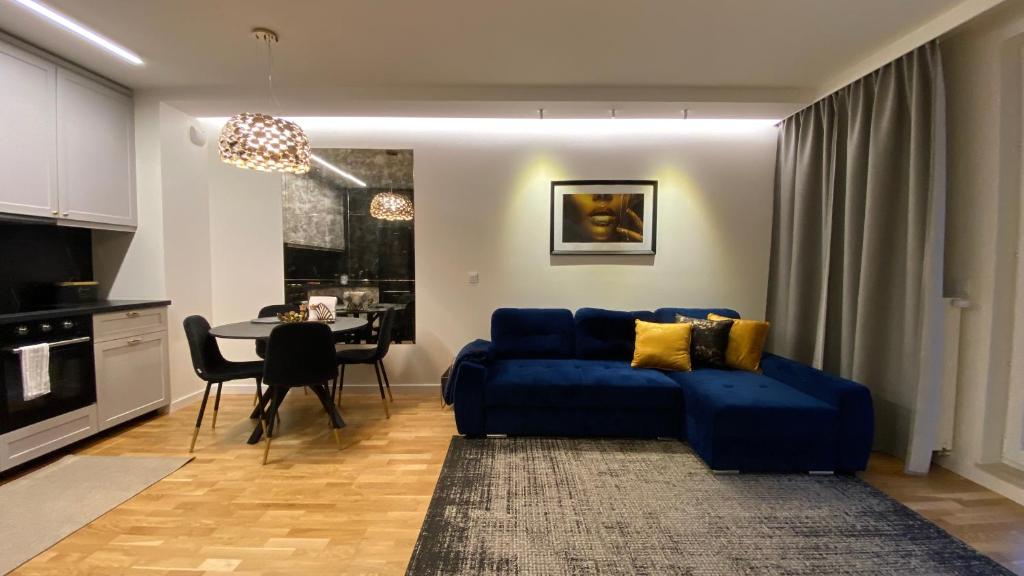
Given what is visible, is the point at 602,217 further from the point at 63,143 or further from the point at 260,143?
the point at 63,143

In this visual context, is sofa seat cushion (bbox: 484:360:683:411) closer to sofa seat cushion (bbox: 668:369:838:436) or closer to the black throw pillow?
sofa seat cushion (bbox: 668:369:838:436)

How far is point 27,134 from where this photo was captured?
2551 millimetres

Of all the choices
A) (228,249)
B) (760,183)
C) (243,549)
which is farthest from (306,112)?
(760,183)

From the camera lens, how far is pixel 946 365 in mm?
2393

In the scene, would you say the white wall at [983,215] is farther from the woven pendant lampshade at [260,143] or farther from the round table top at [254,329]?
the woven pendant lampshade at [260,143]

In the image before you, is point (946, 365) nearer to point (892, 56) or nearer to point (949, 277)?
point (949, 277)

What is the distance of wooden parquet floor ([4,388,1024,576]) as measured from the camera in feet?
5.53

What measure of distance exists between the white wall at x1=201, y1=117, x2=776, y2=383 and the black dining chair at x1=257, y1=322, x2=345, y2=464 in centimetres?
125

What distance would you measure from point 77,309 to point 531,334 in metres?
3.29

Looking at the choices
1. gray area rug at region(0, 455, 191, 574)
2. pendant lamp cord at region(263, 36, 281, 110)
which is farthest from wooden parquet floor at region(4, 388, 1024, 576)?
pendant lamp cord at region(263, 36, 281, 110)

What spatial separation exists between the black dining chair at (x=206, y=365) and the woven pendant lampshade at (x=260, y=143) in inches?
48.7

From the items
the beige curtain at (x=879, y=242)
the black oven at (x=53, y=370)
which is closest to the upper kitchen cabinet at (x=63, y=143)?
the black oven at (x=53, y=370)

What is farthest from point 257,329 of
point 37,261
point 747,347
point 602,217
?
point 747,347

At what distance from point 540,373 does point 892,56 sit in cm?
321
